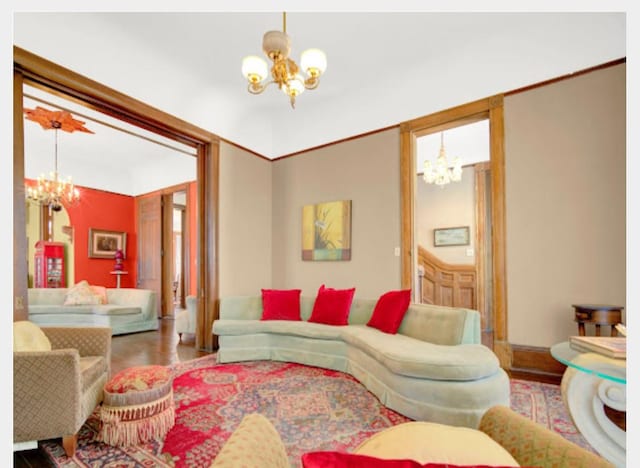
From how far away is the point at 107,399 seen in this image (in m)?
1.94

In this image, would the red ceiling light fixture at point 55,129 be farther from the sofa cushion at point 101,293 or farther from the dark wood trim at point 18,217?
the dark wood trim at point 18,217

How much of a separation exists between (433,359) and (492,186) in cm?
229

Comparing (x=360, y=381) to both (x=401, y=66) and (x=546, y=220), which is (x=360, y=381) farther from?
(x=401, y=66)

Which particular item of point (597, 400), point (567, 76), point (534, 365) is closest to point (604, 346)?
point (597, 400)

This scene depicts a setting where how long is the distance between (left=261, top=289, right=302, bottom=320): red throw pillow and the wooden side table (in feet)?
9.03

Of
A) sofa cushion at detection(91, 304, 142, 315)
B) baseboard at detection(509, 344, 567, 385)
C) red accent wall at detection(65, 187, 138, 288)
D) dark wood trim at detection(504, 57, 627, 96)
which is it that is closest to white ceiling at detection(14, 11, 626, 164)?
dark wood trim at detection(504, 57, 627, 96)

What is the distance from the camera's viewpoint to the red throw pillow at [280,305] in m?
3.82

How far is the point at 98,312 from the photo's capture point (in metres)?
5.34

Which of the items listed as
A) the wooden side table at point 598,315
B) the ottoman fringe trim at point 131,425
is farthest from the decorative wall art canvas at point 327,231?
the ottoman fringe trim at point 131,425

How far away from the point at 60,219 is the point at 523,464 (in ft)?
29.0

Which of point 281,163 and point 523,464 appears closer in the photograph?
point 523,464

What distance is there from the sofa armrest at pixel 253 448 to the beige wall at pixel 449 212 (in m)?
5.48

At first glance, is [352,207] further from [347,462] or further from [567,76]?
[347,462]
